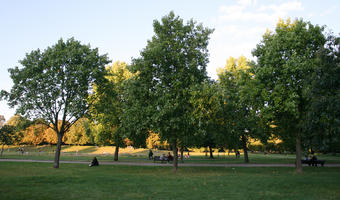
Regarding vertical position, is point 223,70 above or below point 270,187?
above

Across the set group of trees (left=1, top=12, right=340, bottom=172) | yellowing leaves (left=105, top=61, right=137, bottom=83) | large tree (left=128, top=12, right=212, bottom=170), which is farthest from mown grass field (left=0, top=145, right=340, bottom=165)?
large tree (left=128, top=12, right=212, bottom=170)

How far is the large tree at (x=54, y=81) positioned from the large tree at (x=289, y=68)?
1706 cm

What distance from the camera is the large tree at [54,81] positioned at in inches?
1009

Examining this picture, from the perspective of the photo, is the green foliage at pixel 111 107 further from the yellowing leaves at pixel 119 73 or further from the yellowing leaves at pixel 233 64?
the yellowing leaves at pixel 233 64

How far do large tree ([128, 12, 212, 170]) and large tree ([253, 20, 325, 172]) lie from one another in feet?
18.6

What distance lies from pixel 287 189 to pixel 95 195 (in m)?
9.81

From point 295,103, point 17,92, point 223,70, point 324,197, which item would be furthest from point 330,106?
point 223,70

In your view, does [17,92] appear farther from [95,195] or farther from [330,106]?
[330,106]

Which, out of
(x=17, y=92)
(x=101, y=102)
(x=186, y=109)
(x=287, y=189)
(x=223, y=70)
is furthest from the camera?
(x=223, y=70)

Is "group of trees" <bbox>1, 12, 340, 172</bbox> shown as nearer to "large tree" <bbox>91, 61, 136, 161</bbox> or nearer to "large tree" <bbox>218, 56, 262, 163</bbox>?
"large tree" <bbox>91, 61, 136, 161</bbox>

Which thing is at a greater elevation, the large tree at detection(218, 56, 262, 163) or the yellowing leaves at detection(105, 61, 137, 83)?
the yellowing leaves at detection(105, 61, 137, 83)

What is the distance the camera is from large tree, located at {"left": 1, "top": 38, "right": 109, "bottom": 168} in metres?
25.6

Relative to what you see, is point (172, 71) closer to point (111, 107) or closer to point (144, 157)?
point (111, 107)

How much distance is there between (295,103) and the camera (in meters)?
20.8
